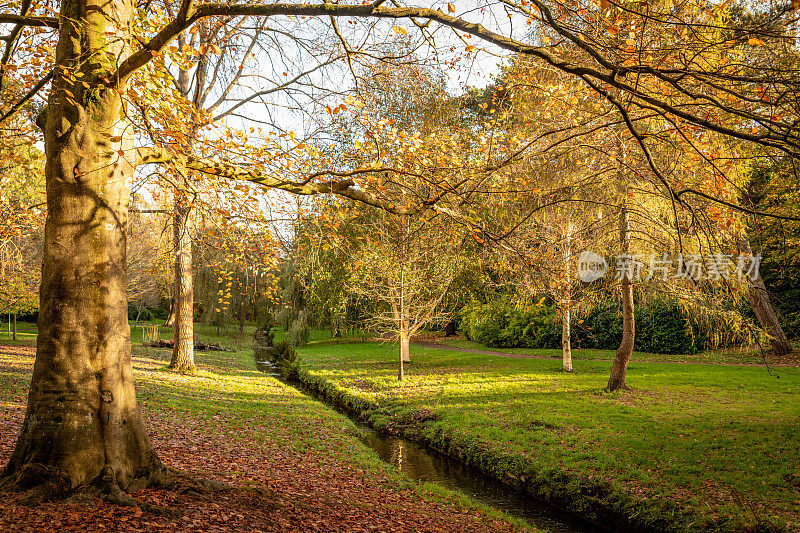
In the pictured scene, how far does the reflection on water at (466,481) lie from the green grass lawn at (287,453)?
0.57 m

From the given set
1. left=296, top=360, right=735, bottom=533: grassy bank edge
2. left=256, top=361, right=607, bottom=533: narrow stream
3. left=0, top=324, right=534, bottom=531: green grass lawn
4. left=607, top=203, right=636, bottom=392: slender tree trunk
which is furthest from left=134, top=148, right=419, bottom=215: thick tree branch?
left=607, top=203, right=636, bottom=392: slender tree trunk

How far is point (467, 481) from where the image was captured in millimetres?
8562

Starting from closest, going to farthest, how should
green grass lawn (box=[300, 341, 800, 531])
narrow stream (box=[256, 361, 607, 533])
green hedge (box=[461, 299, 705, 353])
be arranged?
green grass lawn (box=[300, 341, 800, 531]), narrow stream (box=[256, 361, 607, 533]), green hedge (box=[461, 299, 705, 353])

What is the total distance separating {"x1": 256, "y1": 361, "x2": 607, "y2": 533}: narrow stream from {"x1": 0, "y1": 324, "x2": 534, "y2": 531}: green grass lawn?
559 millimetres

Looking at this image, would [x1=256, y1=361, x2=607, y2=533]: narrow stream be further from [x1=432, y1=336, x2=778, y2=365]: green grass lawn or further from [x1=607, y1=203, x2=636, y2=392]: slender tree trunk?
[x1=432, y1=336, x2=778, y2=365]: green grass lawn

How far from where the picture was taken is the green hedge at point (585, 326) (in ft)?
70.1

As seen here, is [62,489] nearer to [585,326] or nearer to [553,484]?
[553,484]

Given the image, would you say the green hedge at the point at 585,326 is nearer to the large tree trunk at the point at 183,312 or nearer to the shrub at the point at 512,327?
the shrub at the point at 512,327

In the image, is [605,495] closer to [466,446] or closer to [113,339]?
[466,446]

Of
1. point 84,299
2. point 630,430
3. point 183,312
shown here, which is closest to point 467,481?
point 630,430

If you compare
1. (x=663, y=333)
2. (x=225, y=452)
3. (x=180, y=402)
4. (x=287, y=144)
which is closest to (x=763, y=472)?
(x=225, y=452)

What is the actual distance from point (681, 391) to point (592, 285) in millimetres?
3566

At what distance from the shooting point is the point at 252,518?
4410mm

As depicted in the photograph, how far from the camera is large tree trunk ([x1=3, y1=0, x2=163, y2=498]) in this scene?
394cm
